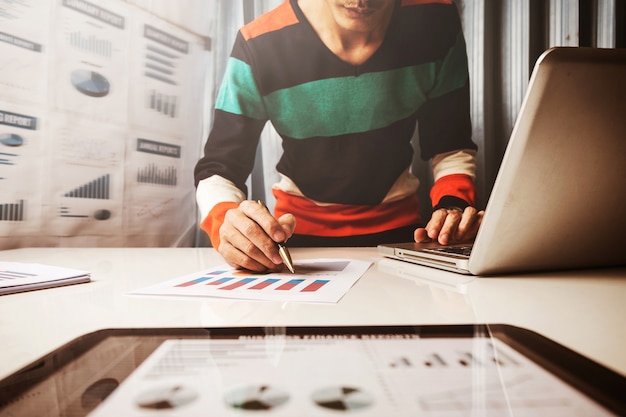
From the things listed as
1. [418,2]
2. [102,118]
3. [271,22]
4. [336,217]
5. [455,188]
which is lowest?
[336,217]

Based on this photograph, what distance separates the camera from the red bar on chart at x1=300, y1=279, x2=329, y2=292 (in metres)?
0.56

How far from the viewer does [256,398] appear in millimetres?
227

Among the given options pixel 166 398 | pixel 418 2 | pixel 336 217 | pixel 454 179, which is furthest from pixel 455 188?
pixel 166 398

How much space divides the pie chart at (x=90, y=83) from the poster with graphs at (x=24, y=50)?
9 centimetres

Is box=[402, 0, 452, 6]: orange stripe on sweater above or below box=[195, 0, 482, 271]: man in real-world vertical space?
above

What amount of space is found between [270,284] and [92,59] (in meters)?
1.26

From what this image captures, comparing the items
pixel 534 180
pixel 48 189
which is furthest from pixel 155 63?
pixel 534 180

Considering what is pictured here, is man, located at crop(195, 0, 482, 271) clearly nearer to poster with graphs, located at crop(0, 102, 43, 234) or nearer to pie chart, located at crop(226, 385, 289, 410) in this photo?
poster with graphs, located at crop(0, 102, 43, 234)

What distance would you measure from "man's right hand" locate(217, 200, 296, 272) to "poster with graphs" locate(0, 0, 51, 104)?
104cm

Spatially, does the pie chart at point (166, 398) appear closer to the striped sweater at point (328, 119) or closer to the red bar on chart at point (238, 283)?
the red bar on chart at point (238, 283)

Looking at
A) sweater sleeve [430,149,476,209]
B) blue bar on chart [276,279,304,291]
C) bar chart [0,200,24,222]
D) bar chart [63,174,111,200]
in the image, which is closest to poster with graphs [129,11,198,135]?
bar chart [63,174,111,200]

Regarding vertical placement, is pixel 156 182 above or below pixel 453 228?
above

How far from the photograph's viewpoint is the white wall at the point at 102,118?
4.40ft

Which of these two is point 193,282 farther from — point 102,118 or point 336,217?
point 102,118
